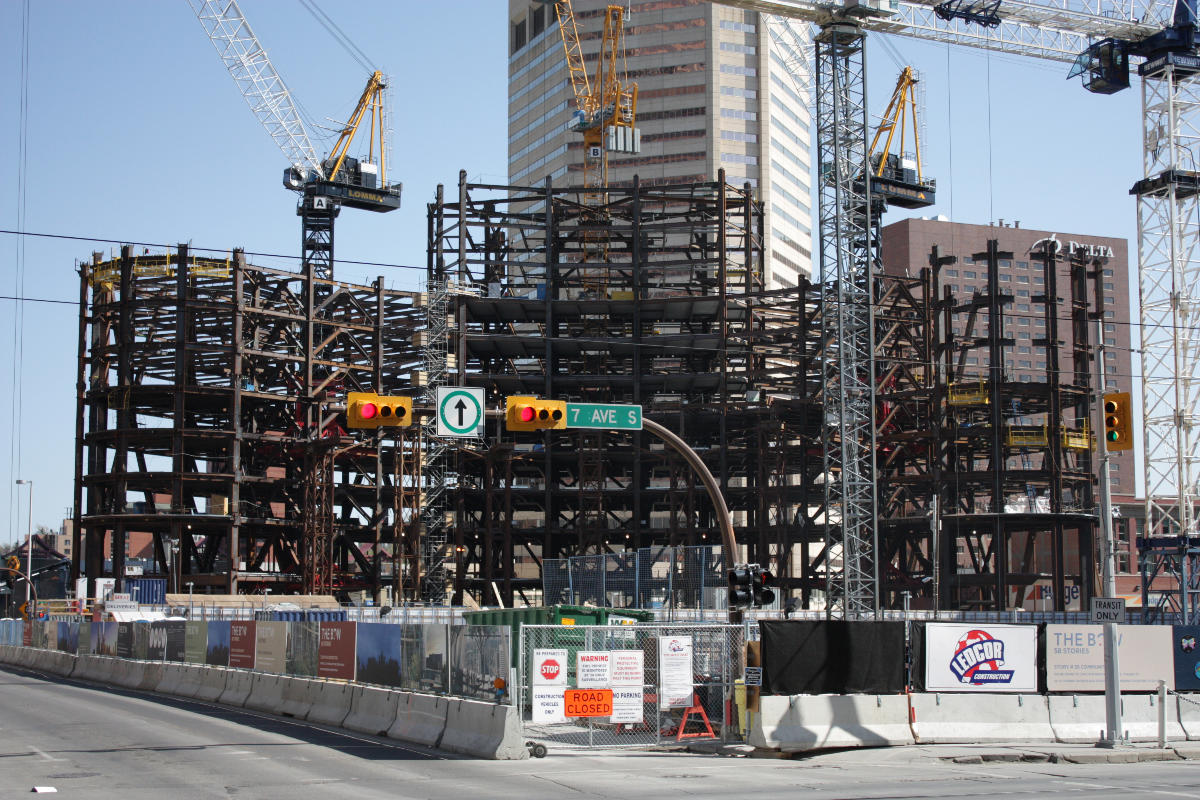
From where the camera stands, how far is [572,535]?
298ft

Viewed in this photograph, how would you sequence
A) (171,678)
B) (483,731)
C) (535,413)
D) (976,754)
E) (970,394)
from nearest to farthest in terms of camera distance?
(483,731), (976,754), (535,413), (171,678), (970,394)

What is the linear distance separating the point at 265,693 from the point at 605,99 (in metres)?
122

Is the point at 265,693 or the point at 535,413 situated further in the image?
the point at 265,693

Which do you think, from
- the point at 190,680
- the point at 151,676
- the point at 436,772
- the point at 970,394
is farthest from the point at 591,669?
the point at 970,394

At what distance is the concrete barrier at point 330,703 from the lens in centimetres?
2716

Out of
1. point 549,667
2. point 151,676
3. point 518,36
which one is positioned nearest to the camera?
point 549,667

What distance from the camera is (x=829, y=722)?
23.8 meters

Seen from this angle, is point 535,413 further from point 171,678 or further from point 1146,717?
point 171,678

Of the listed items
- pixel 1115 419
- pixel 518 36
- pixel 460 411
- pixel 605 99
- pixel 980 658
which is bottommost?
pixel 980 658

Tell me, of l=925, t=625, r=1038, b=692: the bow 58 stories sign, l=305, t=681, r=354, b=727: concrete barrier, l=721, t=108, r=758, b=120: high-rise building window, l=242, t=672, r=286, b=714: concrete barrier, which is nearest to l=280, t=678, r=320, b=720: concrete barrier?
l=305, t=681, r=354, b=727: concrete barrier

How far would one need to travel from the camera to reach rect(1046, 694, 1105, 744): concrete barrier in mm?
25594

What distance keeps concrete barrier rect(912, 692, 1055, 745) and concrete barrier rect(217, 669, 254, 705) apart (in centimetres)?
1622

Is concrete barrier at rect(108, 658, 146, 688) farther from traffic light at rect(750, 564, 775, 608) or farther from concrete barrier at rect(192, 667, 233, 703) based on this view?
traffic light at rect(750, 564, 775, 608)

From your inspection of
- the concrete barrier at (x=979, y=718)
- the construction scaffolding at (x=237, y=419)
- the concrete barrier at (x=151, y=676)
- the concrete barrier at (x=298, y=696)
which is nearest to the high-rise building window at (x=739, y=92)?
the construction scaffolding at (x=237, y=419)
